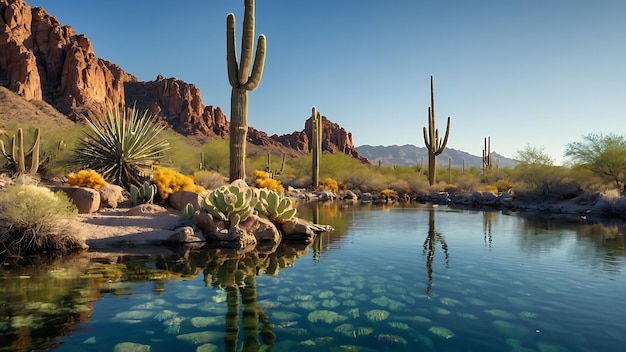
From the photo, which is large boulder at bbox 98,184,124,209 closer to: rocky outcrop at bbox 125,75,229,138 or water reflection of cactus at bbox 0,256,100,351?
water reflection of cactus at bbox 0,256,100,351

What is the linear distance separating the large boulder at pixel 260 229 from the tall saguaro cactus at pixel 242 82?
3.56 metres

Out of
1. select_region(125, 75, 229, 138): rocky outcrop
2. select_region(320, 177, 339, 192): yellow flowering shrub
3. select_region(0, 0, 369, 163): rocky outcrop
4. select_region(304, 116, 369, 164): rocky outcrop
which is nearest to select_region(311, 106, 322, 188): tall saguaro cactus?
select_region(320, 177, 339, 192): yellow flowering shrub

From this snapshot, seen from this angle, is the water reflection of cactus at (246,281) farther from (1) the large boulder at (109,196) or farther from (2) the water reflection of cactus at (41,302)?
(1) the large boulder at (109,196)

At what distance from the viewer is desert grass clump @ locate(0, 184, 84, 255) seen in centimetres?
719

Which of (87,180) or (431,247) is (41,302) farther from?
(87,180)

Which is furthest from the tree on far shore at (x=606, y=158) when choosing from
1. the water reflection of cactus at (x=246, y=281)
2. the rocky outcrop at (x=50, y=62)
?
the rocky outcrop at (x=50, y=62)

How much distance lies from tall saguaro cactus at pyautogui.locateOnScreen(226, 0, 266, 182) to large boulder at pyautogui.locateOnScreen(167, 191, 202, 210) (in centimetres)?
223

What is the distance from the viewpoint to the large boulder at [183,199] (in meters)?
10.5

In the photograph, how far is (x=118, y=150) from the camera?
1275 centimetres

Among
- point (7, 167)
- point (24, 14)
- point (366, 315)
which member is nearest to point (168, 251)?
point (366, 315)

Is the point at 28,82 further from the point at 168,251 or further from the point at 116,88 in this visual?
the point at 168,251

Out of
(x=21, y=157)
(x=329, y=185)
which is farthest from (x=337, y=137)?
(x=21, y=157)

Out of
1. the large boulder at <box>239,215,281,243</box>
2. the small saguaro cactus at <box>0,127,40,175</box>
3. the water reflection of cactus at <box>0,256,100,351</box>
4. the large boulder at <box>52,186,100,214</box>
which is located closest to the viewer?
the water reflection of cactus at <box>0,256,100,351</box>

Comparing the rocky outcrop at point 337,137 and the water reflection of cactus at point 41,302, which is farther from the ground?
the rocky outcrop at point 337,137
